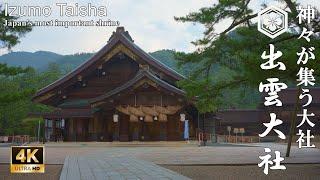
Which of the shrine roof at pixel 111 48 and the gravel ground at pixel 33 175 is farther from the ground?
the shrine roof at pixel 111 48

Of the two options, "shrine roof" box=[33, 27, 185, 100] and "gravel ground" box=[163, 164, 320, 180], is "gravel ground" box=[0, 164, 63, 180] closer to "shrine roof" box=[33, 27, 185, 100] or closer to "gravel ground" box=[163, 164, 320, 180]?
"gravel ground" box=[163, 164, 320, 180]

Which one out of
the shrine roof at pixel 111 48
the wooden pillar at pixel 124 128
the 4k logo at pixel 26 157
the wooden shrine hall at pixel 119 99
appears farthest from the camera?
the shrine roof at pixel 111 48

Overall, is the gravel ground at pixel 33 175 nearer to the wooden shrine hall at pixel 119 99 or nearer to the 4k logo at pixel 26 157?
the 4k logo at pixel 26 157

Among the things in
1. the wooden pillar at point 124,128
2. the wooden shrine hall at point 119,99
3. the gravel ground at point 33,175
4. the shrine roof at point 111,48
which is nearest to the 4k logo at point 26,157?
the gravel ground at point 33,175

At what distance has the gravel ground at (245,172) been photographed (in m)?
10.2

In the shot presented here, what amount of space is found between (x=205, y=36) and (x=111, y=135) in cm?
1812

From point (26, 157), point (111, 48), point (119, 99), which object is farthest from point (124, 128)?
point (26, 157)

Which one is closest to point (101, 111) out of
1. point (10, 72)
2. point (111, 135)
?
point (111, 135)

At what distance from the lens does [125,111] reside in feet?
91.3

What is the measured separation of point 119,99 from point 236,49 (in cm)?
1779

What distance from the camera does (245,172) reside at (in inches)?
441

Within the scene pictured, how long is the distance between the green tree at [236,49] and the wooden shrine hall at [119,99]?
44.0ft

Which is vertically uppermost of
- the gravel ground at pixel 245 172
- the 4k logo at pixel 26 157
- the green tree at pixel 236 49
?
the green tree at pixel 236 49

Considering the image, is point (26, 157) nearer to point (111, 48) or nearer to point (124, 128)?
point (124, 128)
